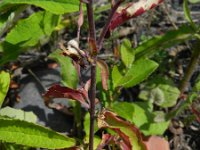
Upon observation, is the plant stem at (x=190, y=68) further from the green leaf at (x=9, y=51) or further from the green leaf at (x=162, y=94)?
the green leaf at (x=9, y=51)

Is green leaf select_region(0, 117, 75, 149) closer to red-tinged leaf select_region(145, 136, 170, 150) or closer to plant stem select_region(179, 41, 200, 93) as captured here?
red-tinged leaf select_region(145, 136, 170, 150)

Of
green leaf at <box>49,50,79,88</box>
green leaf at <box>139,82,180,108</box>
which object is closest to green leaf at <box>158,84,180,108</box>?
green leaf at <box>139,82,180,108</box>

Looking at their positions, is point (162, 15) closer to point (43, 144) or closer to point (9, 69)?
point (9, 69)

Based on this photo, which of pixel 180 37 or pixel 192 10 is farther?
pixel 192 10

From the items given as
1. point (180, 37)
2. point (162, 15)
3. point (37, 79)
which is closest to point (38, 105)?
point (37, 79)

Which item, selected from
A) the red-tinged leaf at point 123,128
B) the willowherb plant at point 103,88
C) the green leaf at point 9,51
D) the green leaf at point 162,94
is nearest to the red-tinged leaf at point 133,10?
the willowherb plant at point 103,88

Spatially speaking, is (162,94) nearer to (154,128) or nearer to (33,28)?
(154,128)
